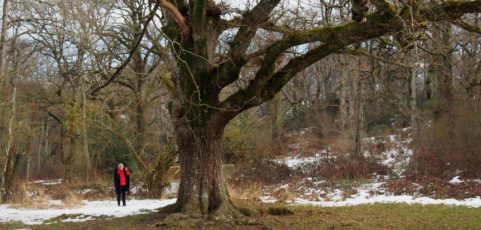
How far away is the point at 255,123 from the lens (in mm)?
31531

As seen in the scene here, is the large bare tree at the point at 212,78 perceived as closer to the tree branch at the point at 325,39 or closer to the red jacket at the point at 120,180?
A: the tree branch at the point at 325,39

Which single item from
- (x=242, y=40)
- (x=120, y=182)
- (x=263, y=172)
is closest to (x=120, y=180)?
(x=120, y=182)

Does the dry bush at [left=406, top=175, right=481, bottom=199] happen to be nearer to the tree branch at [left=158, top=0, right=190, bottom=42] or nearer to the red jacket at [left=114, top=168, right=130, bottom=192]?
the red jacket at [left=114, top=168, right=130, bottom=192]

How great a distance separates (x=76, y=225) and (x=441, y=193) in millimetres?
11616

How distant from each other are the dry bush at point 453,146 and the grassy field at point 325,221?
300 inches

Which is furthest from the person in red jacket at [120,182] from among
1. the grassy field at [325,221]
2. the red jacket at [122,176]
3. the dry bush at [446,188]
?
the dry bush at [446,188]

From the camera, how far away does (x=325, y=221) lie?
11453mm

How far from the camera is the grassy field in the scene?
1073 cm

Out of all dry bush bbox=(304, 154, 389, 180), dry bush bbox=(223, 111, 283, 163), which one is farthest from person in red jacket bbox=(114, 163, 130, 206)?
dry bush bbox=(223, 111, 283, 163)

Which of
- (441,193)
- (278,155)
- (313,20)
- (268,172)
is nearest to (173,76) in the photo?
(313,20)

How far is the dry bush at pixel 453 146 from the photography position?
20636 millimetres

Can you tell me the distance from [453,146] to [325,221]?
1270 centimetres

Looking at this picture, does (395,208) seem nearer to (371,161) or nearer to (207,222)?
(207,222)

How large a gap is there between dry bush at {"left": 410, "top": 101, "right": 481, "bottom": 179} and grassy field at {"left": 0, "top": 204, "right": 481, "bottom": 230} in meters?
7.63
